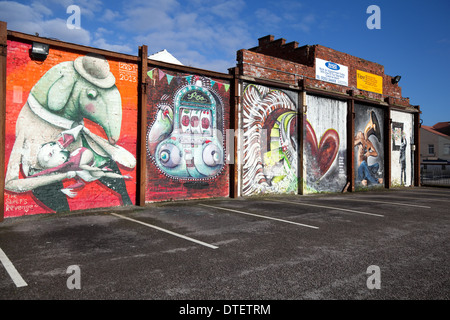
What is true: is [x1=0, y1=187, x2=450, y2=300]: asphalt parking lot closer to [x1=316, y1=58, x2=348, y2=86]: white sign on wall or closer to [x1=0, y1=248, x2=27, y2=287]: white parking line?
[x1=0, y1=248, x2=27, y2=287]: white parking line

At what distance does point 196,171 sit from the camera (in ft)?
37.5

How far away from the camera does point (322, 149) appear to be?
15469mm

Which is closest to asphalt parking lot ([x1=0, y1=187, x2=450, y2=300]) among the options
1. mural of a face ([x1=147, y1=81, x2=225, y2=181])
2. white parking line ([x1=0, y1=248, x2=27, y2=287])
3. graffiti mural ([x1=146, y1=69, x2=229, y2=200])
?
white parking line ([x1=0, y1=248, x2=27, y2=287])

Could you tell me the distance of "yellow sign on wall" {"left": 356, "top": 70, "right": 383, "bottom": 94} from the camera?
1764 centimetres

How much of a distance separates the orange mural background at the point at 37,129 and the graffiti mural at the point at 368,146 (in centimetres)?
1239

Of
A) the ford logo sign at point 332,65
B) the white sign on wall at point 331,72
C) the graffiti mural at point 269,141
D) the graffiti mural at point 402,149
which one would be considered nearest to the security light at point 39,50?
the graffiti mural at point 269,141

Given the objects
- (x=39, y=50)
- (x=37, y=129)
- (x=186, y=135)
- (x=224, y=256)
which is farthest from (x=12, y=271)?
(x=186, y=135)

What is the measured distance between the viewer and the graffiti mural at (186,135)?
10.5 m

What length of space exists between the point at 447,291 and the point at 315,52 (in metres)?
13.4

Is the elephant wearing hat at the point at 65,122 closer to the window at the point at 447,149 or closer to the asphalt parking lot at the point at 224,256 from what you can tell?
the asphalt parking lot at the point at 224,256

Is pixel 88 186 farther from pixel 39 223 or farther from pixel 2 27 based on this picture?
pixel 2 27

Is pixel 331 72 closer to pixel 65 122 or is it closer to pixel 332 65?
pixel 332 65

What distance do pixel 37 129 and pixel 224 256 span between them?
6.46m

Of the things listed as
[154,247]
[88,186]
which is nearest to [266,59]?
[88,186]
